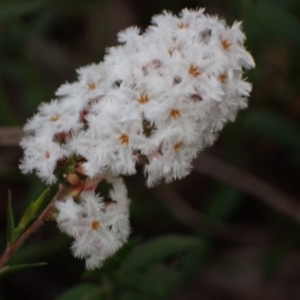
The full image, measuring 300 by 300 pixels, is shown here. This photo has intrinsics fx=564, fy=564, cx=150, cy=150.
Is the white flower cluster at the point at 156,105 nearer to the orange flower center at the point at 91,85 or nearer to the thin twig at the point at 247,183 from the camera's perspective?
the orange flower center at the point at 91,85

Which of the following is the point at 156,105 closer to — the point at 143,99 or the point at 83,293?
the point at 143,99

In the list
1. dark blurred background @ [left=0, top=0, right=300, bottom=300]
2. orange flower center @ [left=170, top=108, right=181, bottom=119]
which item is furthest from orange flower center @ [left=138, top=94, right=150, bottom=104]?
dark blurred background @ [left=0, top=0, right=300, bottom=300]

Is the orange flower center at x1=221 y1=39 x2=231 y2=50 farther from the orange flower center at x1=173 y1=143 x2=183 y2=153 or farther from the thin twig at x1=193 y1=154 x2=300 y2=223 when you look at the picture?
the thin twig at x1=193 y1=154 x2=300 y2=223

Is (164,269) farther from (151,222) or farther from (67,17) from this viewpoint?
(67,17)

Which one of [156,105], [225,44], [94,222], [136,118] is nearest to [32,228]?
[94,222]

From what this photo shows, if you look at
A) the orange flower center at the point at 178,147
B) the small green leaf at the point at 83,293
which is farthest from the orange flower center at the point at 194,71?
the small green leaf at the point at 83,293

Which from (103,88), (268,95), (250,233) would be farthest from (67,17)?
(103,88)
